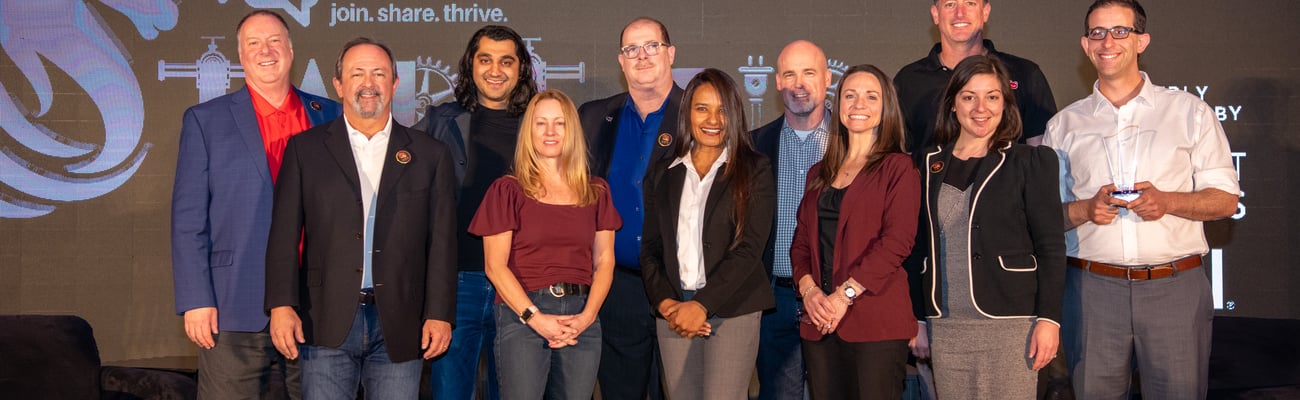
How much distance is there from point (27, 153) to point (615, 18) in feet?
10.8

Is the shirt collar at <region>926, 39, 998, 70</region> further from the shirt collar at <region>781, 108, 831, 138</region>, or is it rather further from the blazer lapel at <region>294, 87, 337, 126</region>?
the blazer lapel at <region>294, 87, 337, 126</region>

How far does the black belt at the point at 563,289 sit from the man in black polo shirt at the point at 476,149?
540mm

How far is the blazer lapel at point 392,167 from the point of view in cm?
313

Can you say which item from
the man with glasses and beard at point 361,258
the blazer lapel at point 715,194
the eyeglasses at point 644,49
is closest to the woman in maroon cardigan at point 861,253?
the blazer lapel at point 715,194

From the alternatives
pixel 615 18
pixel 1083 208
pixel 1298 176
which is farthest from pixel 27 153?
pixel 1298 176

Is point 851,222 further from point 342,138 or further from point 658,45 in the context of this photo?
point 342,138

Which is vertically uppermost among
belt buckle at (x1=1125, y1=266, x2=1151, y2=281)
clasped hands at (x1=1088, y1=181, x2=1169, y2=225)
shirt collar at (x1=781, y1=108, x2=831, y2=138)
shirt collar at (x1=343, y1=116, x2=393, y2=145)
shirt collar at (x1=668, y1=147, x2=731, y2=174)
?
shirt collar at (x1=781, y1=108, x2=831, y2=138)

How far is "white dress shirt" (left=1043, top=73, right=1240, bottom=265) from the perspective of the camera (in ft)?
10.9

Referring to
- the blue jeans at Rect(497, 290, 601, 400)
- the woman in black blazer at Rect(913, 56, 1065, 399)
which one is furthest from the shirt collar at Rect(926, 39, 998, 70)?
the blue jeans at Rect(497, 290, 601, 400)

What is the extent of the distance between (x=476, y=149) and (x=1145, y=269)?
7.91 ft

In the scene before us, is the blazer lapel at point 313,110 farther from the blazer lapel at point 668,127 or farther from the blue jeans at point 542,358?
the blazer lapel at point 668,127

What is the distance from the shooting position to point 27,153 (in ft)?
18.1

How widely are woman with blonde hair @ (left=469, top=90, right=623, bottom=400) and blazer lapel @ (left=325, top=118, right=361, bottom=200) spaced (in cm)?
38

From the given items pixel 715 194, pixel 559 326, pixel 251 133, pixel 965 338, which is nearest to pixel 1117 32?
pixel 965 338
